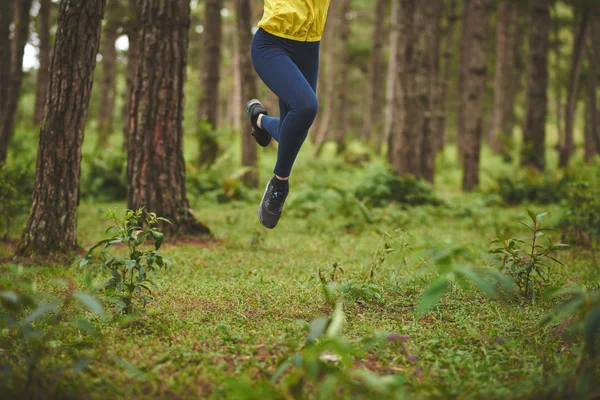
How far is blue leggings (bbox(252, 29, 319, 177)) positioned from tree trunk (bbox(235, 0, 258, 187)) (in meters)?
7.34

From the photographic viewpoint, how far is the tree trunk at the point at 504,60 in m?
23.0

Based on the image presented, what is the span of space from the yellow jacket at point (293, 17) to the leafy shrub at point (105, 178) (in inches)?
293

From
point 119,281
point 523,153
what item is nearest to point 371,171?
point 523,153

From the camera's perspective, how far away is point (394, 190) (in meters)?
10.8

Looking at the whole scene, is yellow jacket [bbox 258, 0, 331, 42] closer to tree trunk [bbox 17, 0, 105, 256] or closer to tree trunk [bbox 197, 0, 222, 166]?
tree trunk [bbox 17, 0, 105, 256]

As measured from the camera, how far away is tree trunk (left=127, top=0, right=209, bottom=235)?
689cm

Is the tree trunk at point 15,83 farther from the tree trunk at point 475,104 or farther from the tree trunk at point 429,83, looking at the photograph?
the tree trunk at point 475,104

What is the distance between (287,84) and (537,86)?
10780mm

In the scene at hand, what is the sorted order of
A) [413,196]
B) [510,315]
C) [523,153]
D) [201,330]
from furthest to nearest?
[523,153] < [413,196] < [510,315] < [201,330]

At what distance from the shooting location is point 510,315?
3.82 meters

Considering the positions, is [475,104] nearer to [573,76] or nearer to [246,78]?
[573,76]

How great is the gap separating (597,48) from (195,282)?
19611 millimetres

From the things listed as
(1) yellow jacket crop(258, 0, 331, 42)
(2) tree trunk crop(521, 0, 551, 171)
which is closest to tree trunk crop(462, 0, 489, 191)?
(2) tree trunk crop(521, 0, 551, 171)

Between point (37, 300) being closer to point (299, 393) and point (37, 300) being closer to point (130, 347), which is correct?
point (130, 347)
